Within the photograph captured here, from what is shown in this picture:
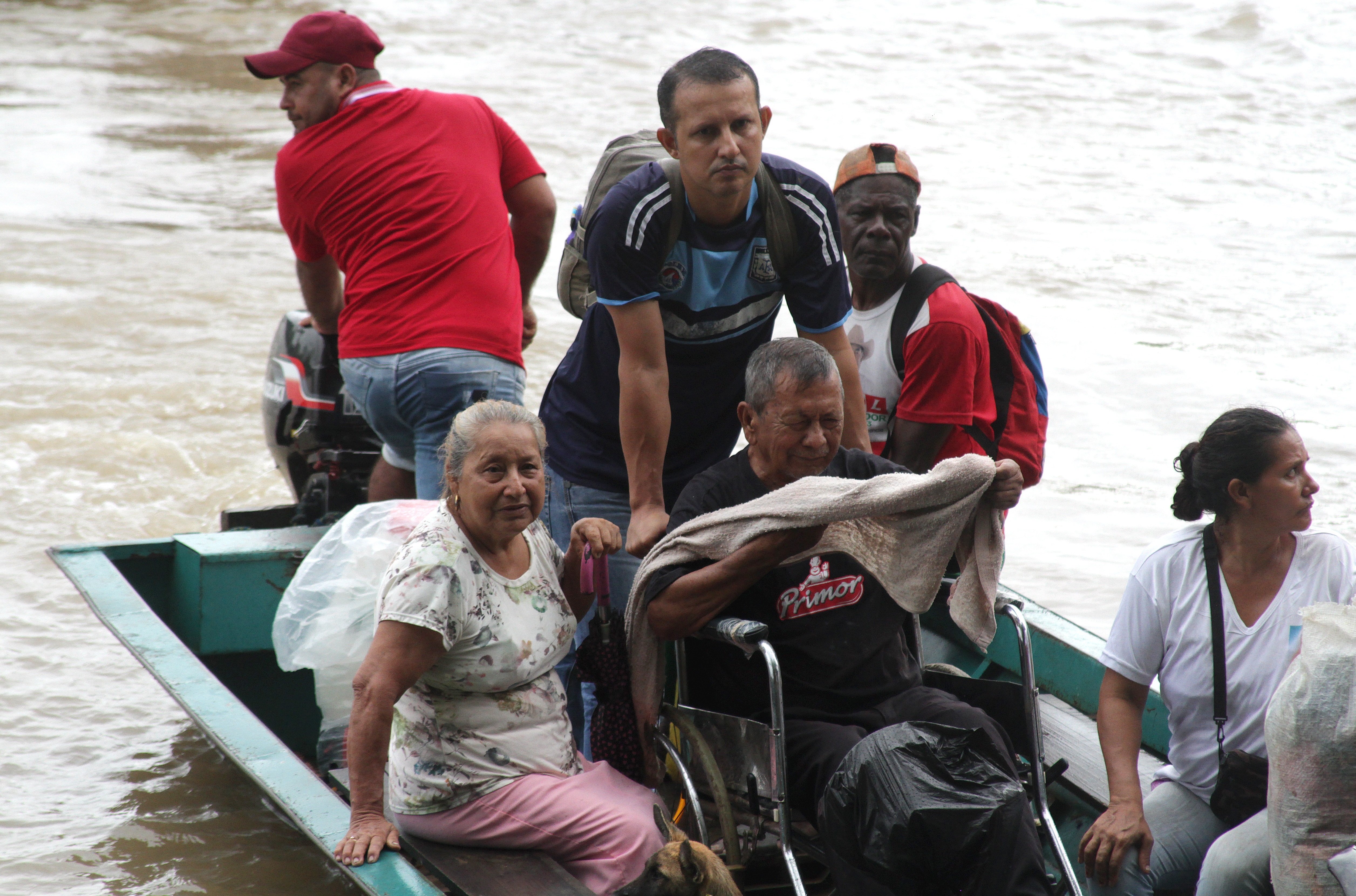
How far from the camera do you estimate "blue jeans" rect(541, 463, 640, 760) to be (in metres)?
3.20

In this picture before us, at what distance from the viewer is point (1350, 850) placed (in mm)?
2285

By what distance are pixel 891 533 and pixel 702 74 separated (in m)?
1.07

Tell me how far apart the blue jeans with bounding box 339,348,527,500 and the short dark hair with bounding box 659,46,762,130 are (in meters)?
1.37

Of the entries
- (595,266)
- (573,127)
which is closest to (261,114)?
(573,127)

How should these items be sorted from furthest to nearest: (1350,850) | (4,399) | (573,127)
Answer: (573,127) → (4,399) → (1350,850)

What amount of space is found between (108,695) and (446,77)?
53.5 ft

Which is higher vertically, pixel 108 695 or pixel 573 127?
pixel 573 127

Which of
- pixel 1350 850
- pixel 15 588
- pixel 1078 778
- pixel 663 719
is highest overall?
pixel 1350 850

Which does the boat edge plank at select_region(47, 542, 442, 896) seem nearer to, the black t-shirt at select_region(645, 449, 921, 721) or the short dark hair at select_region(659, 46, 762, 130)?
the black t-shirt at select_region(645, 449, 921, 721)

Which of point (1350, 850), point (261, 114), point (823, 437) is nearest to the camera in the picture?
point (1350, 850)

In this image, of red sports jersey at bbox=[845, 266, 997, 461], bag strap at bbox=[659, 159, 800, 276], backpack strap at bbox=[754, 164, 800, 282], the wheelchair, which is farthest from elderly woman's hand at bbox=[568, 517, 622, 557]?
red sports jersey at bbox=[845, 266, 997, 461]

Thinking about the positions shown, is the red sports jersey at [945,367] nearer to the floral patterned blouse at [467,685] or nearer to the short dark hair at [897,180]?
the short dark hair at [897,180]

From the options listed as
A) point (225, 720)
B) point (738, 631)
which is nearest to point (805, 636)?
point (738, 631)

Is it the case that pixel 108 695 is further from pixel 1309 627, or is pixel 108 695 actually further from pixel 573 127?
pixel 573 127
